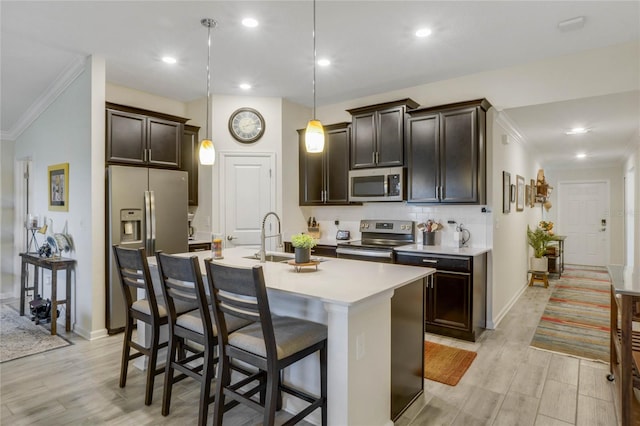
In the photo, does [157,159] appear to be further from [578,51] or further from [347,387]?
[578,51]

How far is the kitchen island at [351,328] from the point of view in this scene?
1830 mm

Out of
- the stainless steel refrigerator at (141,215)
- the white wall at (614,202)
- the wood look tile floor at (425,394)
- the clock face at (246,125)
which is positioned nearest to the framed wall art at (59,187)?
the stainless steel refrigerator at (141,215)

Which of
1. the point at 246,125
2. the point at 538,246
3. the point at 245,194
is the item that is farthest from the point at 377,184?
A: the point at 538,246

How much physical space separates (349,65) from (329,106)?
1.54 metres

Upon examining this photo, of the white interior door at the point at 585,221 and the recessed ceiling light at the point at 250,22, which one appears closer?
the recessed ceiling light at the point at 250,22

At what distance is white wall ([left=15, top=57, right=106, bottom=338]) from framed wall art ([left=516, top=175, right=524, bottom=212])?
5508mm

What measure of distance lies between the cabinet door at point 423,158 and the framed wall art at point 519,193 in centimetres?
206

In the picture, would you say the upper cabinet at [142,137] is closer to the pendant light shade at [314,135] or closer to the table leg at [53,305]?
the table leg at [53,305]

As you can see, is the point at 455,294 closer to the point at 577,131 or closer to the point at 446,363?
the point at 446,363

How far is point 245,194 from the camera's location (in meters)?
5.00

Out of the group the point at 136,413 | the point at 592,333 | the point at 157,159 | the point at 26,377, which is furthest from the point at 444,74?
the point at 26,377

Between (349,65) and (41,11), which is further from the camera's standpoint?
(349,65)

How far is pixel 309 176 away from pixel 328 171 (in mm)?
323

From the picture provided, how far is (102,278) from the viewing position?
382cm
